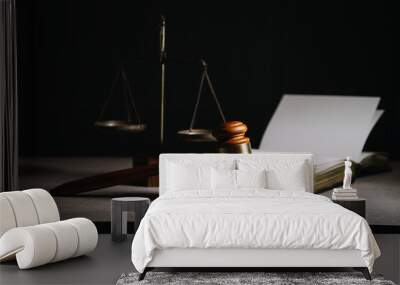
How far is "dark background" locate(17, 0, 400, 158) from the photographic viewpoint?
35.8 ft

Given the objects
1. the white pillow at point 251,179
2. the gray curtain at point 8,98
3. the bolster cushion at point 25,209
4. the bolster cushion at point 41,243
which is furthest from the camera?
the gray curtain at point 8,98

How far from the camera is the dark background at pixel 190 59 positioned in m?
10.9

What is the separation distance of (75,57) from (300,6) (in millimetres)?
3315

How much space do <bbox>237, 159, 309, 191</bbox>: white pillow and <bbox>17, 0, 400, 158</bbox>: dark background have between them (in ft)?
17.7

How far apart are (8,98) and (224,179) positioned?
2.13 metres

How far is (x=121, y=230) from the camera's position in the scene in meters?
5.61

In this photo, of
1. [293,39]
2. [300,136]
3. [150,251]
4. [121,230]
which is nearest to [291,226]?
[150,251]

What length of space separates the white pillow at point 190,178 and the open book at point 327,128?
2608 mm

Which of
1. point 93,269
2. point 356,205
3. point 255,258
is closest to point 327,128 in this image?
point 356,205

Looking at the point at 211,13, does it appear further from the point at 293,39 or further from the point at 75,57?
the point at 75,57

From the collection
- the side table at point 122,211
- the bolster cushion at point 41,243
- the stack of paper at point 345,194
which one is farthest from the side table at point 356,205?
the bolster cushion at point 41,243

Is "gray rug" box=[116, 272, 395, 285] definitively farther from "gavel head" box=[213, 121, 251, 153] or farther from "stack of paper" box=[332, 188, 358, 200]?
"gavel head" box=[213, 121, 251, 153]

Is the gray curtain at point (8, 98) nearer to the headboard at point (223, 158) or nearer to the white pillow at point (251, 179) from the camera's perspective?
the headboard at point (223, 158)

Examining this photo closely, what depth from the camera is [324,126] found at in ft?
28.6
